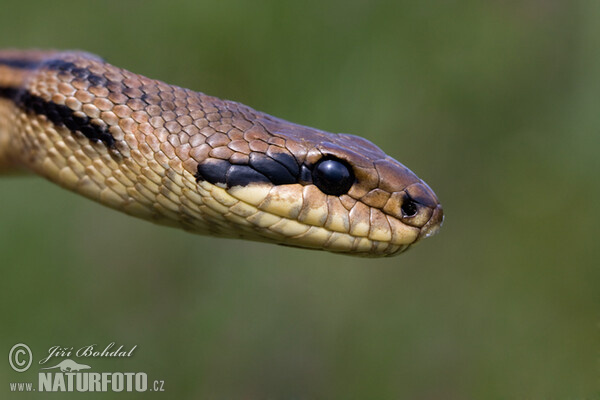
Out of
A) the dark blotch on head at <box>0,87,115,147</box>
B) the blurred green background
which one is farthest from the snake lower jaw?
the blurred green background

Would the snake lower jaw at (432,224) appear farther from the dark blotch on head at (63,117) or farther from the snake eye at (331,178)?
the dark blotch on head at (63,117)

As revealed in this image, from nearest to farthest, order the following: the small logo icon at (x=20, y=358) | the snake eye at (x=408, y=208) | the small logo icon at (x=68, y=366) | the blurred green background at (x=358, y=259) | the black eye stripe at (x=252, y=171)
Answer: the black eye stripe at (x=252, y=171) → the snake eye at (x=408, y=208) → the small logo icon at (x=68, y=366) → the small logo icon at (x=20, y=358) → the blurred green background at (x=358, y=259)

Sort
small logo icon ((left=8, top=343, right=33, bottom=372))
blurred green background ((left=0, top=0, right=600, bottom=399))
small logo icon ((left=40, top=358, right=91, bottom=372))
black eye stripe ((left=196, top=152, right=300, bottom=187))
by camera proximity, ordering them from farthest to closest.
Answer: blurred green background ((left=0, top=0, right=600, bottom=399)) → small logo icon ((left=8, top=343, right=33, bottom=372)) → small logo icon ((left=40, top=358, right=91, bottom=372)) → black eye stripe ((left=196, top=152, right=300, bottom=187))

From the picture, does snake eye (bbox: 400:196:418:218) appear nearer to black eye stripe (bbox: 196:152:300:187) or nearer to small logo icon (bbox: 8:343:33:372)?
black eye stripe (bbox: 196:152:300:187)

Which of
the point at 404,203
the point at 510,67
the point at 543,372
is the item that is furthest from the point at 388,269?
the point at 404,203

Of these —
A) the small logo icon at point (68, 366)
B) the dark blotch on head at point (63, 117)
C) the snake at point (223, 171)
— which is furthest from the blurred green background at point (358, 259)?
the dark blotch on head at point (63, 117)

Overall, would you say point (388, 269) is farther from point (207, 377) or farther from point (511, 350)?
point (207, 377)

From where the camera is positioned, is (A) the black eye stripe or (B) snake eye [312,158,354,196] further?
(B) snake eye [312,158,354,196]
